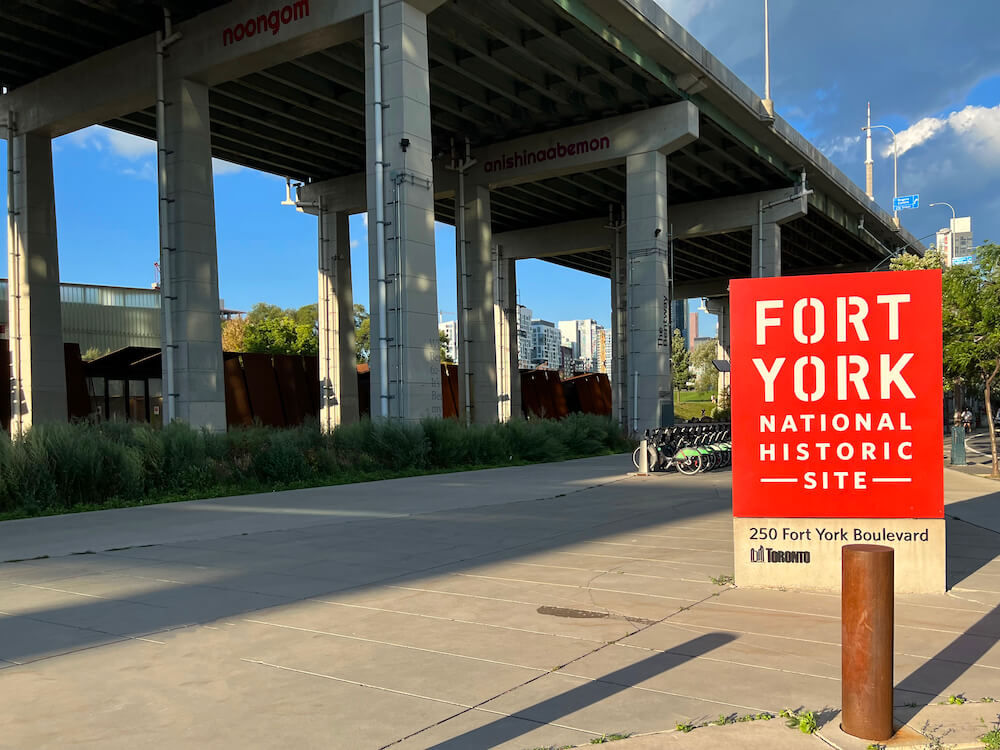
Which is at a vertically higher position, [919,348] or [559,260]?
[559,260]

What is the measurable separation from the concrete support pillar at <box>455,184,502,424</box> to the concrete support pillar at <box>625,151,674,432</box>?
266 inches

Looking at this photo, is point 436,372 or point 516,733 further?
point 436,372

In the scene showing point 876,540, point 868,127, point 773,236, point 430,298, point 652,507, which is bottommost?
point 652,507

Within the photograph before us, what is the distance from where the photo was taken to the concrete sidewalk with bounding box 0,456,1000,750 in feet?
13.1

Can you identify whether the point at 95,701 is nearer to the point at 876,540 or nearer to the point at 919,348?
the point at 876,540

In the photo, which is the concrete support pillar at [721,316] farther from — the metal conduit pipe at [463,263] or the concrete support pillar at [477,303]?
the metal conduit pipe at [463,263]

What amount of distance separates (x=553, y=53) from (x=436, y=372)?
533 inches

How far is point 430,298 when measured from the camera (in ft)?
74.6

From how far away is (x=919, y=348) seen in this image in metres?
6.84

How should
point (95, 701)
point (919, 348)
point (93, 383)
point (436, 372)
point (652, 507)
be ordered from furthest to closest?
1. point (93, 383)
2. point (436, 372)
3. point (652, 507)
4. point (919, 348)
5. point (95, 701)

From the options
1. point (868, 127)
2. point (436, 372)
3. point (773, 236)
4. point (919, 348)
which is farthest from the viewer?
point (868, 127)

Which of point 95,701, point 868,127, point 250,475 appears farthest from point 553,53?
point 868,127

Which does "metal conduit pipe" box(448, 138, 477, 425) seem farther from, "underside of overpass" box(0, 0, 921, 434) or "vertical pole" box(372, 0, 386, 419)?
"vertical pole" box(372, 0, 386, 419)

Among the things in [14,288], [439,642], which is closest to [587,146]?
[14,288]
